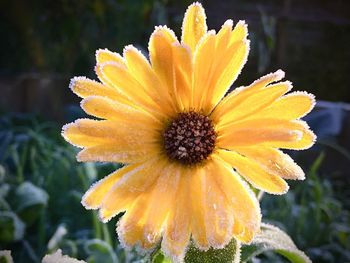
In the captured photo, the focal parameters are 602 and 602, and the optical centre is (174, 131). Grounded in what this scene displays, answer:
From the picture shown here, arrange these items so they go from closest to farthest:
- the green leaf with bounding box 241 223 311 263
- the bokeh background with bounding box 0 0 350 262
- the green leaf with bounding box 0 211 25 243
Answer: the green leaf with bounding box 241 223 311 263
the green leaf with bounding box 0 211 25 243
the bokeh background with bounding box 0 0 350 262

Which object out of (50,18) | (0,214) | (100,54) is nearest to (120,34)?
(50,18)

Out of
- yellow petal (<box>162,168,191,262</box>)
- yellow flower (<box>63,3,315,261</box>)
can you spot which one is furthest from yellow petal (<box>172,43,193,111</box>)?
yellow petal (<box>162,168,191,262</box>)

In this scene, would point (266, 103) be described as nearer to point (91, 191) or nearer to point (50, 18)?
point (91, 191)

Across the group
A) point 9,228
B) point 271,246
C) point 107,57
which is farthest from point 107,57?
point 9,228

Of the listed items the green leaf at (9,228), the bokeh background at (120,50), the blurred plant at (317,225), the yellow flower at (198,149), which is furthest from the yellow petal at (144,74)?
the bokeh background at (120,50)

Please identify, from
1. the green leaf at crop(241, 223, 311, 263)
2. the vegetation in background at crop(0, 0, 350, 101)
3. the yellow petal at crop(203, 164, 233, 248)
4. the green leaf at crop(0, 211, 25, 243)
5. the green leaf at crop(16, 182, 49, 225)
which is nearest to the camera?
the yellow petal at crop(203, 164, 233, 248)

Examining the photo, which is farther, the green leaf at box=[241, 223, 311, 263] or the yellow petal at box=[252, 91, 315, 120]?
the green leaf at box=[241, 223, 311, 263]

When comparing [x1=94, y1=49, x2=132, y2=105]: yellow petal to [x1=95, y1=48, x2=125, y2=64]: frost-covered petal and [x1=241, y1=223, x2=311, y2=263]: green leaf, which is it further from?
[x1=241, y1=223, x2=311, y2=263]: green leaf
